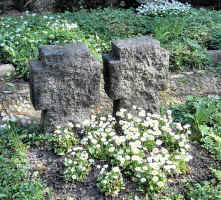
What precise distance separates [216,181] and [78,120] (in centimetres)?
171

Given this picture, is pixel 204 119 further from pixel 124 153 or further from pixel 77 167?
pixel 77 167

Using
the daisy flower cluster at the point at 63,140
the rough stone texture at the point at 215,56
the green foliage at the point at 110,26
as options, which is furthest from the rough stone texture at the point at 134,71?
the rough stone texture at the point at 215,56

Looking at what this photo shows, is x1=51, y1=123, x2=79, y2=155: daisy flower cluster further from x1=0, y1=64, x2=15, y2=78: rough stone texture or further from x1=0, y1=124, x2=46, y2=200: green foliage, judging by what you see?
x1=0, y1=64, x2=15, y2=78: rough stone texture

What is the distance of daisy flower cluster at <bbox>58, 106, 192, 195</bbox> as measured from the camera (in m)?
3.29

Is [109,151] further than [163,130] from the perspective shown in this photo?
No

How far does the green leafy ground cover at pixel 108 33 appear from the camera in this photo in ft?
18.9

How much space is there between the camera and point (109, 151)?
3568 millimetres

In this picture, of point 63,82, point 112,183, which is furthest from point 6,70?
point 112,183

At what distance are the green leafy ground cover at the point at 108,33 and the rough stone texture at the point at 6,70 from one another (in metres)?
0.09

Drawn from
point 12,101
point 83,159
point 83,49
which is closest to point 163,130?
point 83,159

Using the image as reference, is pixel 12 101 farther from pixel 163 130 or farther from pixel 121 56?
pixel 163 130

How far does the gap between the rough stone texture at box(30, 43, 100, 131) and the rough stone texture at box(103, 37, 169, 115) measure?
7.9 inches

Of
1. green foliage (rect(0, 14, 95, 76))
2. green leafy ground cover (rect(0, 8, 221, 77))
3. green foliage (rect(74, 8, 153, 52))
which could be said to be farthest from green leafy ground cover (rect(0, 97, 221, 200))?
green foliage (rect(74, 8, 153, 52))

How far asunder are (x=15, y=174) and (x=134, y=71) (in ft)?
5.71
